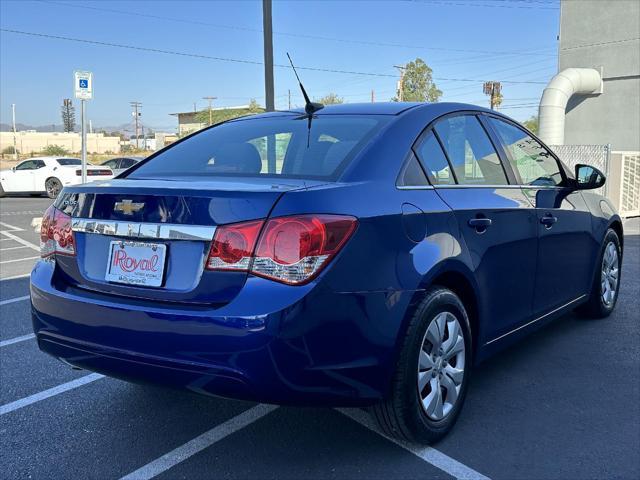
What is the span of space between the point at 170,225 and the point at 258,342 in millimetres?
587

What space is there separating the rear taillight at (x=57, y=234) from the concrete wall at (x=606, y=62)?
20735 mm

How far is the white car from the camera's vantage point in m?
22.1

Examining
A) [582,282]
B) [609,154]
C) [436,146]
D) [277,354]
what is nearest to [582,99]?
[609,154]

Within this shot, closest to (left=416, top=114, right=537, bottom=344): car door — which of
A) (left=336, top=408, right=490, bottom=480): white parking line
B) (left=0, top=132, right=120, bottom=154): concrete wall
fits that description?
(left=336, top=408, right=490, bottom=480): white parking line

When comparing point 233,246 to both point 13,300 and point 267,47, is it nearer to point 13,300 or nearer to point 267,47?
point 13,300

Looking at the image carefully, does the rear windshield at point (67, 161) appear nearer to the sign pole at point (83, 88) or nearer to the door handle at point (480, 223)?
the sign pole at point (83, 88)

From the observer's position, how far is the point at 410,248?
275 centimetres

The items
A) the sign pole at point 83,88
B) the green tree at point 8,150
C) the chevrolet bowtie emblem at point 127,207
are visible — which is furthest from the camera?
the green tree at point 8,150

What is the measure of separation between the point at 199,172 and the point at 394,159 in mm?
954

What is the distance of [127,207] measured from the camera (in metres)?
2.65

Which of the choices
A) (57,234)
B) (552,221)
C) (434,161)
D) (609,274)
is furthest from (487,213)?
(609,274)

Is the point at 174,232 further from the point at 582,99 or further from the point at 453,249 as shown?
the point at 582,99

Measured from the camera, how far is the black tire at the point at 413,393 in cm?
272

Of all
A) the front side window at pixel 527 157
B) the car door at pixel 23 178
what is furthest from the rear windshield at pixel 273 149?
the car door at pixel 23 178
